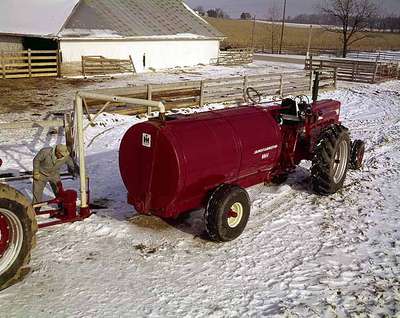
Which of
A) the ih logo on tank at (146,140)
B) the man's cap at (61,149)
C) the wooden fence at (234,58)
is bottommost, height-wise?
the man's cap at (61,149)

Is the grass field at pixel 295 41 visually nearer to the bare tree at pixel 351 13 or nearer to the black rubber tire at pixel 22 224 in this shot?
the bare tree at pixel 351 13

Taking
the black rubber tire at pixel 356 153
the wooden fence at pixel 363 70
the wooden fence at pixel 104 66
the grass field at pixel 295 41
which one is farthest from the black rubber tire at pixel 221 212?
the grass field at pixel 295 41

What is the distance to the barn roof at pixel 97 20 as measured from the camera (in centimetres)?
2630

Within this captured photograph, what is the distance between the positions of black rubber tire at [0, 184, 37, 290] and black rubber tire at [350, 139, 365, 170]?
6956 mm

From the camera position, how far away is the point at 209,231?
6.01 m

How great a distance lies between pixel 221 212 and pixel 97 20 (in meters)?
25.0

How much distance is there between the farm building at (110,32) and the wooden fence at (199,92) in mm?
10212

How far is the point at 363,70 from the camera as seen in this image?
89.7 ft

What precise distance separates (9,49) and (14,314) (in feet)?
86.5

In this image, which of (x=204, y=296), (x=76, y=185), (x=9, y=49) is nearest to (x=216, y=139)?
(x=204, y=296)

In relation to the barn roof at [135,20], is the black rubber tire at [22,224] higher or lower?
lower

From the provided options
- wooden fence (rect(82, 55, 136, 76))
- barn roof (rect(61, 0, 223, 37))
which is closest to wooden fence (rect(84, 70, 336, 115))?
wooden fence (rect(82, 55, 136, 76))

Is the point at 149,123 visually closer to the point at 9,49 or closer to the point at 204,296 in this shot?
the point at 204,296

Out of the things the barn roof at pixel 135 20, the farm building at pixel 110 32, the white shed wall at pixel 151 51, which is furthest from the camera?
the barn roof at pixel 135 20
